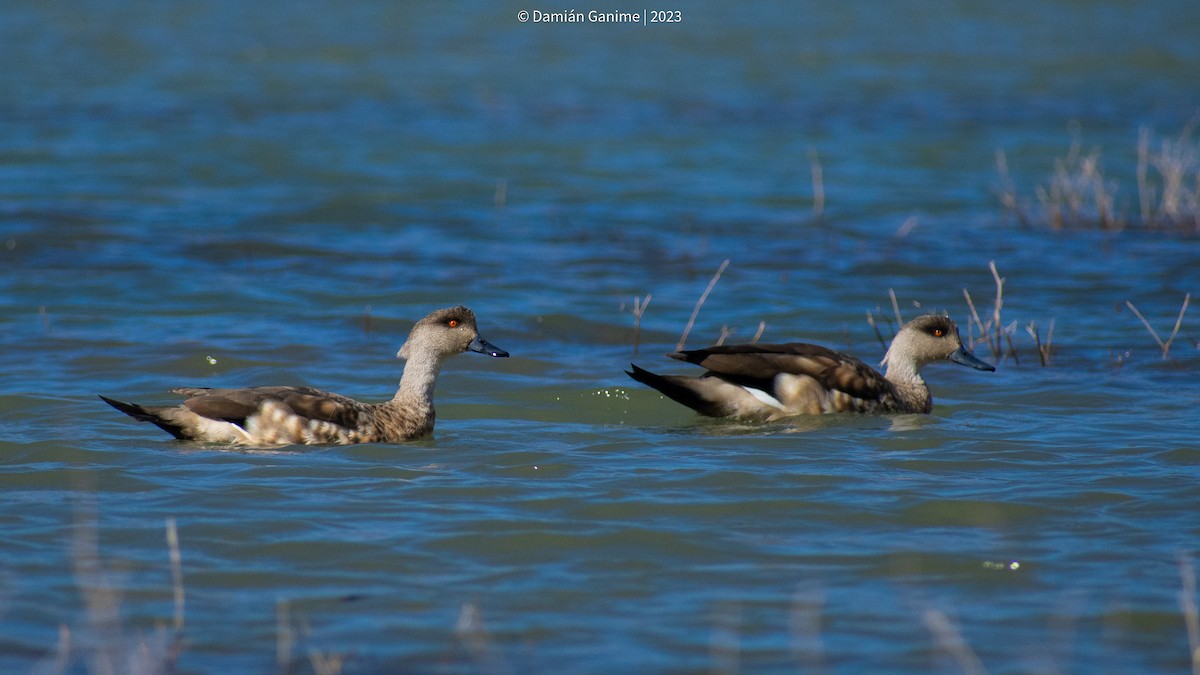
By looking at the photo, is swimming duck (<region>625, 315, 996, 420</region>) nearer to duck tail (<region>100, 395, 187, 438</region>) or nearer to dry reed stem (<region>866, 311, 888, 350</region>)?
dry reed stem (<region>866, 311, 888, 350</region>)

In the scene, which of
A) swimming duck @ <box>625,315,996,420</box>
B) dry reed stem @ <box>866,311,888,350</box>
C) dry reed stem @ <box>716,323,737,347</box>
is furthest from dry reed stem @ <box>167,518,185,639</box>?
dry reed stem @ <box>866,311,888,350</box>

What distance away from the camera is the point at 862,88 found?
31578 millimetres

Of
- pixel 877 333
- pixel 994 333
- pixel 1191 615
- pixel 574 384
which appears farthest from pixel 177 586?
pixel 994 333

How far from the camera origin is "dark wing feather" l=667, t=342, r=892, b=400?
32.3 ft

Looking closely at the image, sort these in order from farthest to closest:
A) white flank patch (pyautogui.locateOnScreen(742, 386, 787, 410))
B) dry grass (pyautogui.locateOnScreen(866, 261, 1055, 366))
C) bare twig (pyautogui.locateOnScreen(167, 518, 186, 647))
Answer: dry grass (pyautogui.locateOnScreen(866, 261, 1055, 366)) → white flank patch (pyautogui.locateOnScreen(742, 386, 787, 410)) → bare twig (pyautogui.locateOnScreen(167, 518, 186, 647))

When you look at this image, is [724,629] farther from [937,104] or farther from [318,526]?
[937,104]

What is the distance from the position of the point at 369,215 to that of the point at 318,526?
11476mm

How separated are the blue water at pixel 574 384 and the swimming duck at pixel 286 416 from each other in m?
0.24

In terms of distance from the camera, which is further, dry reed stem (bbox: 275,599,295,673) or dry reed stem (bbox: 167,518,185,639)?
dry reed stem (bbox: 167,518,185,639)

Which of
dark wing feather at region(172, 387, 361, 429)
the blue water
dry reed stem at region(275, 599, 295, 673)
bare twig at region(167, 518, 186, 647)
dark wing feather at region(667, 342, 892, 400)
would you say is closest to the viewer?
dry reed stem at region(275, 599, 295, 673)

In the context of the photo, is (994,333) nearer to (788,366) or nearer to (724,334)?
(724,334)

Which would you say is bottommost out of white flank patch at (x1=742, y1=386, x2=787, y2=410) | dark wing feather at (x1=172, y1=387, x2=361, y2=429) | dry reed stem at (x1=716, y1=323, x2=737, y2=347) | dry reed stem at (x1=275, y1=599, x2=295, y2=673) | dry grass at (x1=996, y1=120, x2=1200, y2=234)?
dry reed stem at (x1=275, y1=599, x2=295, y2=673)

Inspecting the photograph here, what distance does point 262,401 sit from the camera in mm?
8945

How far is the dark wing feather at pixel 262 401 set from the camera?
8.85 m
